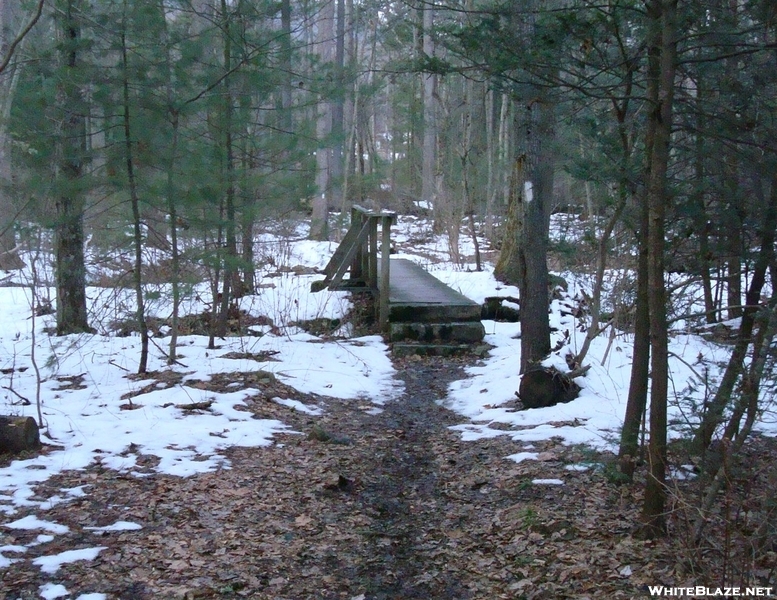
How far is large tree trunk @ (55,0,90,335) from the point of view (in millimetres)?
6953

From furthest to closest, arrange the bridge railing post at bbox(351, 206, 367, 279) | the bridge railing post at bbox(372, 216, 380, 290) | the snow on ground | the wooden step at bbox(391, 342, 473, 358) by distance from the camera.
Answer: the bridge railing post at bbox(351, 206, 367, 279), the bridge railing post at bbox(372, 216, 380, 290), the wooden step at bbox(391, 342, 473, 358), the snow on ground

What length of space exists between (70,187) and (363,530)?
4517 millimetres

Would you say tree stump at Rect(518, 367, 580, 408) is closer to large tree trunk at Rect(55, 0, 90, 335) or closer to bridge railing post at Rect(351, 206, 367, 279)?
large tree trunk at Rect(55, 0, 90, 335)

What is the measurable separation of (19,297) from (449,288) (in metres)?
7.63

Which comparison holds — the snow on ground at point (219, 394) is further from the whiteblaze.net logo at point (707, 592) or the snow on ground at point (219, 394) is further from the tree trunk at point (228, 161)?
the whiteblaze.net logo at point (707, 592)

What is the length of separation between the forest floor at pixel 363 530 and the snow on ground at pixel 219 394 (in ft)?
0.48

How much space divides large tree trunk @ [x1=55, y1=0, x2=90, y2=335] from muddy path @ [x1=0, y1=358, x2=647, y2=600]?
3.40m

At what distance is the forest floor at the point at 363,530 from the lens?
144 inches

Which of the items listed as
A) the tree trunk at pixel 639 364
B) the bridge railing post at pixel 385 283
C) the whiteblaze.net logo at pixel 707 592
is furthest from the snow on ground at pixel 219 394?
the whiteblaze.net logo at pixel 707 592

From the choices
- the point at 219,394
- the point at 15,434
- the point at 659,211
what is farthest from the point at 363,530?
the point at 219,394

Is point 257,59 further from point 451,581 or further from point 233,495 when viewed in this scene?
point 451,581

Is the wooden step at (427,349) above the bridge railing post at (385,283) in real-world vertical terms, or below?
below

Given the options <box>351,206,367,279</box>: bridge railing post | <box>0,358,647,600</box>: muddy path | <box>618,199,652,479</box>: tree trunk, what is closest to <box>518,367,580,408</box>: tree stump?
<box>0,358,647,600</box>: muddy path

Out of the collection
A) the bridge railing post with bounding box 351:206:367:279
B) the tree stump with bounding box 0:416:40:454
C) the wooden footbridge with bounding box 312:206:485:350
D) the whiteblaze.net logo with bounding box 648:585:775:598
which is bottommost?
the whiteblaze.net logo with bounding box 648:585:775:598
